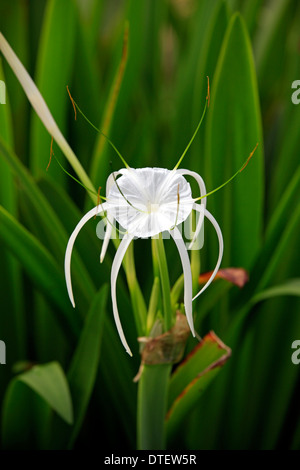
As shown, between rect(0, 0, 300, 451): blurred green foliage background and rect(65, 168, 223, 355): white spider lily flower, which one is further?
rect(0, 0, 300, 451): blurred green foliage background

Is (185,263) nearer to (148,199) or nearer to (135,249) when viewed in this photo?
(148,199)

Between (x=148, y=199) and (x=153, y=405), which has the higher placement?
(x=148, y=199)

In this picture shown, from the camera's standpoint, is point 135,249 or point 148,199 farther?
point 135,249

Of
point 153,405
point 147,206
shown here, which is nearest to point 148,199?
point 147,206

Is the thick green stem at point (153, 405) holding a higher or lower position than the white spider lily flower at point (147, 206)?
lower

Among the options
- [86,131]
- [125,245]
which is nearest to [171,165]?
[86,131]
